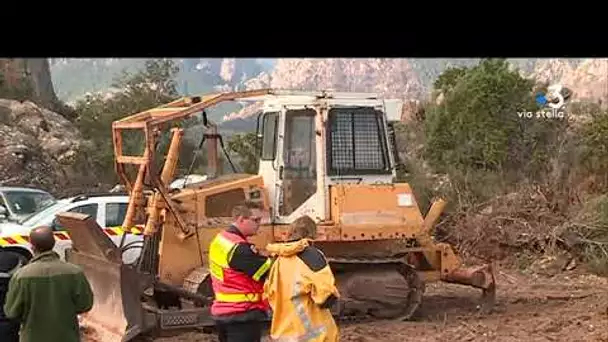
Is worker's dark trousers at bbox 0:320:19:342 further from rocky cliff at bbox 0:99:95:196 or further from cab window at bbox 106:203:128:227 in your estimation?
rocky cliff at bbox 0:99:95:196

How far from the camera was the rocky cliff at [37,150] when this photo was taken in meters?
27.6

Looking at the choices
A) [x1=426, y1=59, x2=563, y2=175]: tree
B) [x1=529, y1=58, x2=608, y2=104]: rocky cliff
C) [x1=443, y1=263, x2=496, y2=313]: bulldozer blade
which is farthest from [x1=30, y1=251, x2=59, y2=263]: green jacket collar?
[x1=529, y1=58, x2=608, y2=104]: rocky cliff

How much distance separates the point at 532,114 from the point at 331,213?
14271mm

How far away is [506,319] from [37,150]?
64.8ft

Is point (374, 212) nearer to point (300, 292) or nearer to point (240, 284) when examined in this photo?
point (240, 284)

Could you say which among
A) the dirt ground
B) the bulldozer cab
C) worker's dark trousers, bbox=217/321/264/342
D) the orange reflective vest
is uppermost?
the bulldozer cab

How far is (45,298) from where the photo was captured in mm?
6656

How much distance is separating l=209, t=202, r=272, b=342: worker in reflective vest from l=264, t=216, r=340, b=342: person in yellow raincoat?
1.31 ft

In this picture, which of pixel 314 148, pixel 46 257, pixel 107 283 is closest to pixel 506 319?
pixel 314 148

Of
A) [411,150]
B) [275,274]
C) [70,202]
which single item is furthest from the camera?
[411,150]

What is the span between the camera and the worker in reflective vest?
7586 mm
